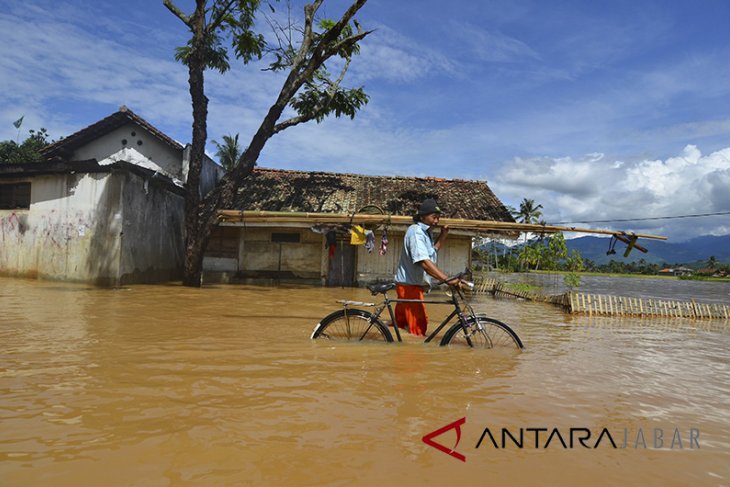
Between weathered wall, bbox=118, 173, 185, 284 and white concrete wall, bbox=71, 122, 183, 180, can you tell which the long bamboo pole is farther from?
white concrete wall, bbox=71, 122, 183, 180

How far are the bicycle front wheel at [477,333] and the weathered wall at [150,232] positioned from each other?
33.6 ft

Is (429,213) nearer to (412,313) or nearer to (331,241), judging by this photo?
(412,313)

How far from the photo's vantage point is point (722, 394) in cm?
418

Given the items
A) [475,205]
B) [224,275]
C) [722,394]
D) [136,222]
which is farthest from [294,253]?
[722,394]

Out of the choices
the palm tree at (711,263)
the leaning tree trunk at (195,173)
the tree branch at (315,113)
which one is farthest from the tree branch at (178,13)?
the palm tree at (711,263)

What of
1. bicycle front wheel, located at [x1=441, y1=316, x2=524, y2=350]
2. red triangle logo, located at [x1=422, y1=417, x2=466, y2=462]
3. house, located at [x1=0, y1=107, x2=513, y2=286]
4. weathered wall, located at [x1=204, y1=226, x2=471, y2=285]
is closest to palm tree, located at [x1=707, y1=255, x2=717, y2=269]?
house, located at [x1=0, y1=107, x2=513, y2=286]

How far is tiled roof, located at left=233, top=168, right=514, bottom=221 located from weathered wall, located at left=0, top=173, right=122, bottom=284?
209 inches

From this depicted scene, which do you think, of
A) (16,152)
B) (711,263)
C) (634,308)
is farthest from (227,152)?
(711,263)

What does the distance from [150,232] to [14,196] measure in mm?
3896

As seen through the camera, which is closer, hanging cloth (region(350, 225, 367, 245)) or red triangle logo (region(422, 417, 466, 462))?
red triangle logo (region(422, 417, 466, 462))

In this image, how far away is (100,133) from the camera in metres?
18.5

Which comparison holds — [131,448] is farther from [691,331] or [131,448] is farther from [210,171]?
[210,171]

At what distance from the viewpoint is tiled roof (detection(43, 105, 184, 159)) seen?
17734mm

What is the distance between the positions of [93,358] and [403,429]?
10.0 feet
